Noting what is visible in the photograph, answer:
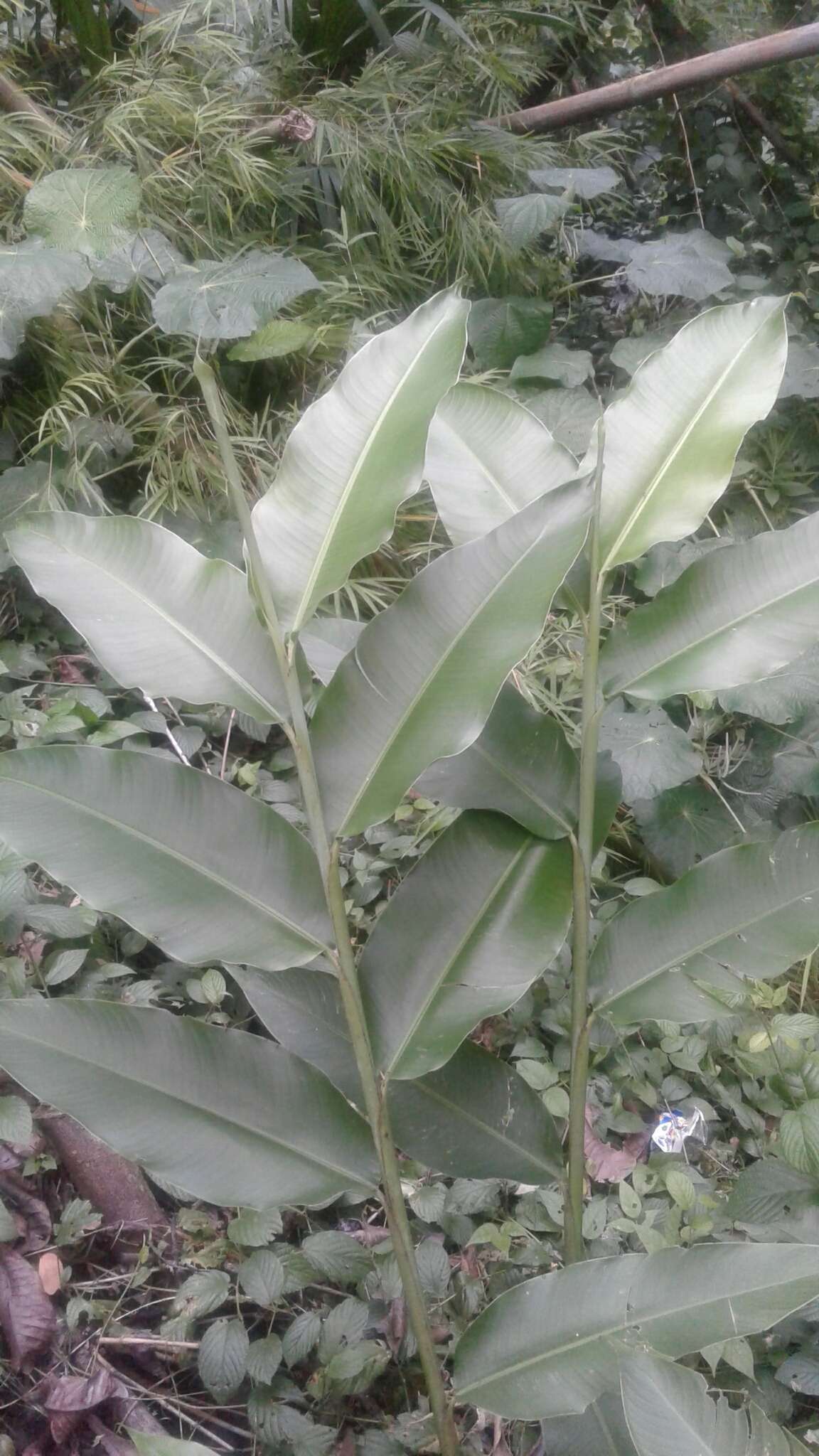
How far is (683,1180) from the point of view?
0.87m

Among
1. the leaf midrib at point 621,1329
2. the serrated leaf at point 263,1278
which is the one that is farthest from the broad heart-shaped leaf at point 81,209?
the leaf midrib at point 621,1329

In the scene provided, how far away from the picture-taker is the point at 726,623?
567 millimetres

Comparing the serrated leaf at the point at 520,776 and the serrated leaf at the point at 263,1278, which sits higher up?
the serrated leaf at the point at 520,776

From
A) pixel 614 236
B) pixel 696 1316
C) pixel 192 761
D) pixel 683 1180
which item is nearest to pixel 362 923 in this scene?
pixel 192 761

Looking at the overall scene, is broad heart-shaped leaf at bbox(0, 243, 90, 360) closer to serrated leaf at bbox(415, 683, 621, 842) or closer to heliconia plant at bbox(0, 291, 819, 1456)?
heliconia plant at bbox(0, 291, 819, 1456)

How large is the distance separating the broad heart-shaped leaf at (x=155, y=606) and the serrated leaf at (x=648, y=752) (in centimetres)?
79

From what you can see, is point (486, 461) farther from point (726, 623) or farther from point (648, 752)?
point (648, 752)

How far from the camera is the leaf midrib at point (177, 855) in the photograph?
505mm

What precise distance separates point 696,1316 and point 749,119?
112 inches

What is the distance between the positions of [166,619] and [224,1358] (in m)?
0.64

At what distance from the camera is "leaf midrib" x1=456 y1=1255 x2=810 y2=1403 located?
48cm

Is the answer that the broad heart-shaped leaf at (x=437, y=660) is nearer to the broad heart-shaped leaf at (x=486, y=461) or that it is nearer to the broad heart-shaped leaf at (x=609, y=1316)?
the broad heart-shaped leaf at (x=486, y=461)

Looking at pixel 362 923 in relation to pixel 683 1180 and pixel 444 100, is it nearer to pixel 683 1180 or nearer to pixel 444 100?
pixel 683 1180

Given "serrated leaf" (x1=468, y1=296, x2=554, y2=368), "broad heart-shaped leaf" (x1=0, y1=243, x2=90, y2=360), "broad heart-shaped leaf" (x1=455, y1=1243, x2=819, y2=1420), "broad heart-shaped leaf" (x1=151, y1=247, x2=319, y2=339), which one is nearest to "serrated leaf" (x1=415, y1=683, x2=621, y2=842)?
"broad heart-shaped leaf" (x1=455, y1=1243, x2=819, y2=1420)
